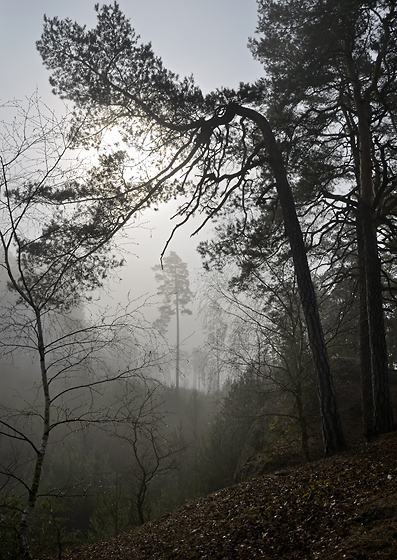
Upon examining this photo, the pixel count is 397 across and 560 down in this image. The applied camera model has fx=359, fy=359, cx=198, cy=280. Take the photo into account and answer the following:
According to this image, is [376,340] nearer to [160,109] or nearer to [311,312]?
[311,312]

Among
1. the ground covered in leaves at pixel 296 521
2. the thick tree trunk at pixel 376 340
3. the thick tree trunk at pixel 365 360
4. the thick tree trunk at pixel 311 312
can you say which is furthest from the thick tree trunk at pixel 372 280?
the thick tree trunk at pixel 311 312

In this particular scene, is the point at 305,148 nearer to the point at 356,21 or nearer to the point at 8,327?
the point at 356,21

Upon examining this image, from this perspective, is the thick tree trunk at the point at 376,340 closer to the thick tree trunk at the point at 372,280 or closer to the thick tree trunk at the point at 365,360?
the thick tree trunk at the point at 372,280

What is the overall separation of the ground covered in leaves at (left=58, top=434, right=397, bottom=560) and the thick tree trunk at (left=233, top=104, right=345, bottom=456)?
44cm

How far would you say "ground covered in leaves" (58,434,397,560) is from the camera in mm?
3172

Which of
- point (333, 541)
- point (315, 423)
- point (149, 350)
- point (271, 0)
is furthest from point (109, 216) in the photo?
point (315, 423)

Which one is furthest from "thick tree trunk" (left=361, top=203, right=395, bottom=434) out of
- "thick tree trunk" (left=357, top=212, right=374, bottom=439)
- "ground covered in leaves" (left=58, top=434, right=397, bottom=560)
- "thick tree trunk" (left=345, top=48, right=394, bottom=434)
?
"thick tree trunk" (left=357, top=212, right=374, bottom=439)

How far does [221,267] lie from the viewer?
321 inches

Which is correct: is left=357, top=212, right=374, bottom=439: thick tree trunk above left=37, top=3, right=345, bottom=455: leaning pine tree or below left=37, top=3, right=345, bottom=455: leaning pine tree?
below

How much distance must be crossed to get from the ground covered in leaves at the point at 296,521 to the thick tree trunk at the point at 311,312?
0.44 meters

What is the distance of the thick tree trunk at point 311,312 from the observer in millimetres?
6012

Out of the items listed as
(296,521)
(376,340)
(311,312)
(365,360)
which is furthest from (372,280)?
(296,521)

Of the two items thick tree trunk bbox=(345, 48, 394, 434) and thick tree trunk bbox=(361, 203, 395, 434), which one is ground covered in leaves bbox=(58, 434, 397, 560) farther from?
thick tree trunk bbox=(345, 48, 394, 434)

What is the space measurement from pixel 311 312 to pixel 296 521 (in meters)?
3.19
